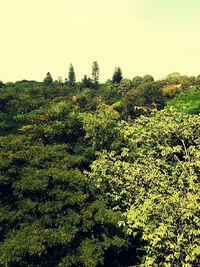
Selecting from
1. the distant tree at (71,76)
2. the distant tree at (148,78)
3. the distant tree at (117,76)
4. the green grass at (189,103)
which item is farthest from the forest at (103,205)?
the distant tree at (71,76)

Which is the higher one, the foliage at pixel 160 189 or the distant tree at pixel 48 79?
the distant tree at pixel 48 79

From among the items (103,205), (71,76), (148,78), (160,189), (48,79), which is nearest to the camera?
(160,189)

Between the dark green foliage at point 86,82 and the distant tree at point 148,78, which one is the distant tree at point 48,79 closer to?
the dark green foliage at point 86,82

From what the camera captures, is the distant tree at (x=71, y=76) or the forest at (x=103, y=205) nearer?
Result: the forest at (x=103, y=205)

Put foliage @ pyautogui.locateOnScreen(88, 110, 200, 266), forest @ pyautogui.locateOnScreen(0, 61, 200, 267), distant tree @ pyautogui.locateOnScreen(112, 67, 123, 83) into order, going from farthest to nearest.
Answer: distant tree @ pyautogui.locateOnScreen(112, 67, 123, 83), forest @ pyautogui.locateOnScreen(0, 61, 200, 267), foliage @ pyautogui.locateOnScreen(88, 110, 200, 266)

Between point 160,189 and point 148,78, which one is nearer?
point 160,189

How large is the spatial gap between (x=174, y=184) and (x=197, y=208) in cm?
542

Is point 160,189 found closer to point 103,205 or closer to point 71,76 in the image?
point 103,205

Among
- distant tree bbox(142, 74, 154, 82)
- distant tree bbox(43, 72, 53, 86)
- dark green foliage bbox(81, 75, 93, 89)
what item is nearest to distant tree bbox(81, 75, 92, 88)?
dark green foliage bbox(81, 75, 93, 89)

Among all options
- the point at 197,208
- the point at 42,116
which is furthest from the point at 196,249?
the point at 42,116

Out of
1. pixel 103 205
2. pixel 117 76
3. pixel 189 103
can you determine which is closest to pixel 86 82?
pixel 117 76

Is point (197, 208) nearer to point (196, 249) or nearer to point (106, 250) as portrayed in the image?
point (196, 249)

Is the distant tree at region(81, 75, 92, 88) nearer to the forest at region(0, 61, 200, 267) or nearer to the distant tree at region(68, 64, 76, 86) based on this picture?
the distant tree at region(68, 64, 76, 86)

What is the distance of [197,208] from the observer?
2244 centimetres
